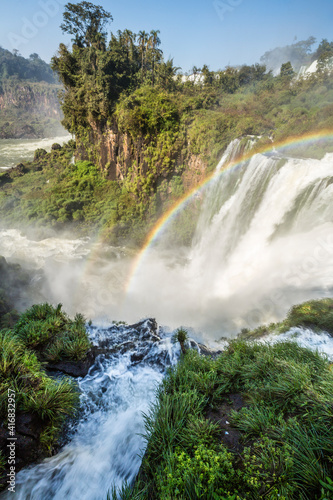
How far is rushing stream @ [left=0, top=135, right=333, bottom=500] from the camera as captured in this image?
382 centimetres

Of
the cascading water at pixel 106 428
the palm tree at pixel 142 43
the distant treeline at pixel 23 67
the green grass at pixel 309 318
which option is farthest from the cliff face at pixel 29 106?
the green grass at pixel 309 318

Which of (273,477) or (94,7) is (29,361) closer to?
(273,477)

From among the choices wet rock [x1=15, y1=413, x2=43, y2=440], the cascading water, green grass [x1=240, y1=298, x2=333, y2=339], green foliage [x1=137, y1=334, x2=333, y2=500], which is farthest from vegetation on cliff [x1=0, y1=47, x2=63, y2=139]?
green foliage [x1=137, y1=334, x2=333, y2=500]

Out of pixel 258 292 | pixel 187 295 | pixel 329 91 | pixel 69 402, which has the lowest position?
pixel 187 295

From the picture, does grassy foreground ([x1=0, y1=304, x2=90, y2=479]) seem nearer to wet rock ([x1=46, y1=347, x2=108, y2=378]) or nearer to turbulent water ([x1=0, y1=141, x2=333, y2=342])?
wet rock ([x1=46, y1=347, x2=108, y2=378])

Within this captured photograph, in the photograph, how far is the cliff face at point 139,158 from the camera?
17322 millimetres

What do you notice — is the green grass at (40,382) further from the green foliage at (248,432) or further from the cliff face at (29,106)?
the cliff face at (29,106)

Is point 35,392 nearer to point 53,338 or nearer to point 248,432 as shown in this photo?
point 53,338

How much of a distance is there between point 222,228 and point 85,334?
442 inches

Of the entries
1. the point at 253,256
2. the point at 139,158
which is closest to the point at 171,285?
the point at 253,256

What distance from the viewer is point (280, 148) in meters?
14.4

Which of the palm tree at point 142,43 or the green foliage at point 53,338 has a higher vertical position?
the palm tree at point 142,43

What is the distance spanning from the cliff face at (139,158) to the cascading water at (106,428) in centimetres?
1362

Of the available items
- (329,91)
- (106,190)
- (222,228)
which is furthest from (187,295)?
(329,91)
